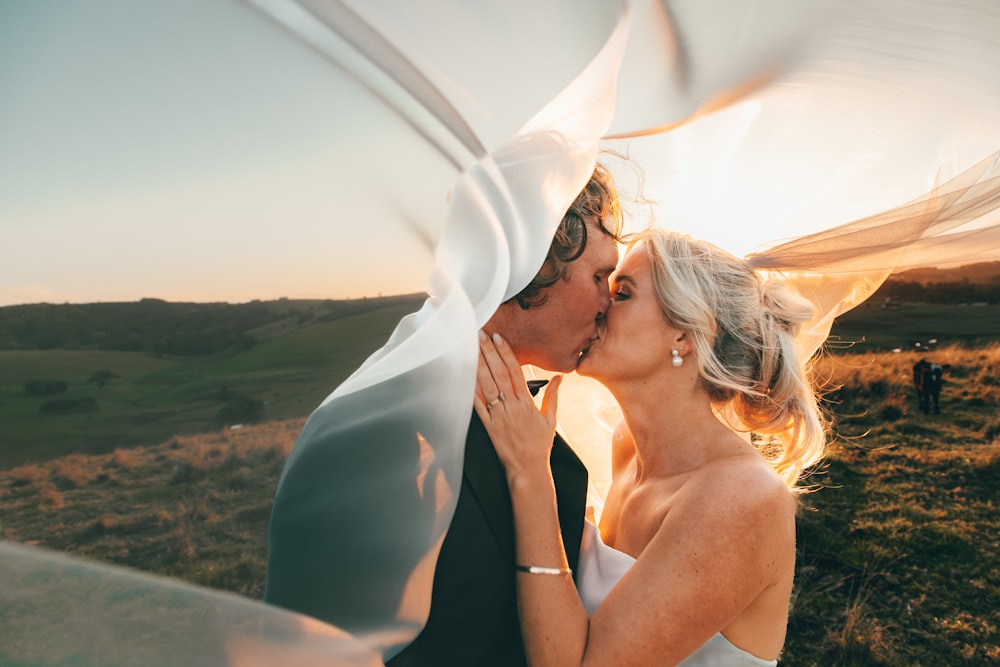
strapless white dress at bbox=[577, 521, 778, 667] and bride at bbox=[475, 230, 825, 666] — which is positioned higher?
bride at bbox=[475, 230, 825, 666]

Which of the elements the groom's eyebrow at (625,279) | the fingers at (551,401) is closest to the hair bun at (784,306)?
the groom's eyebrow at (625,279)

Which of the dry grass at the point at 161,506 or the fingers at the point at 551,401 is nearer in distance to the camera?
the dry grass at the point at 161,506

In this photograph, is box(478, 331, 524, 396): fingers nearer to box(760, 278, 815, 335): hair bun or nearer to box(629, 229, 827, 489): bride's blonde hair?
box(629, 229, 827, 489): bride's blonde hair

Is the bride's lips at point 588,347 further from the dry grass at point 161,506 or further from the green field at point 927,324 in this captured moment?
the green field at point 927,324

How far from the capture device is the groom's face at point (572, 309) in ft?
8.95

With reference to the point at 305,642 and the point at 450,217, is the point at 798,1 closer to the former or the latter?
the point at 450,217

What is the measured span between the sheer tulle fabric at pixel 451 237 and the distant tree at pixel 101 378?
0.65 meters

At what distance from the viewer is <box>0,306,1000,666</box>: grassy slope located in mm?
2184

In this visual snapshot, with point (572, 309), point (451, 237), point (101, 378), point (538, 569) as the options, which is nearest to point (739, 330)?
point (572, 309)

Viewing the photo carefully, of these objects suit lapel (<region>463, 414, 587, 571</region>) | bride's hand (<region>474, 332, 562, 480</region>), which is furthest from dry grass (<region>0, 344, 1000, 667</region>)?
bride's hand (<region>474, 332, 562, 480</region>)

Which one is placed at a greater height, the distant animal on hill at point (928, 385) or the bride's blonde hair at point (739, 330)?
the bride's blonde hair at point (739, 330)

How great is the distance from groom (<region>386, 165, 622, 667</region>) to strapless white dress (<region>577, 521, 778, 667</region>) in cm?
12

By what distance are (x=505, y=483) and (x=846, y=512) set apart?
8.19m

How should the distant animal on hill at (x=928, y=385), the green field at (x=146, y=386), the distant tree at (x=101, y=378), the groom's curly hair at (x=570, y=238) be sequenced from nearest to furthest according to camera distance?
1. the green field at (x=146, y=386)
2. the distant tree at (x=101, y=378)
3. the groom's curly hair at (x=570, y=238)
4. the distant animal on hill at (x=928, y=385)
